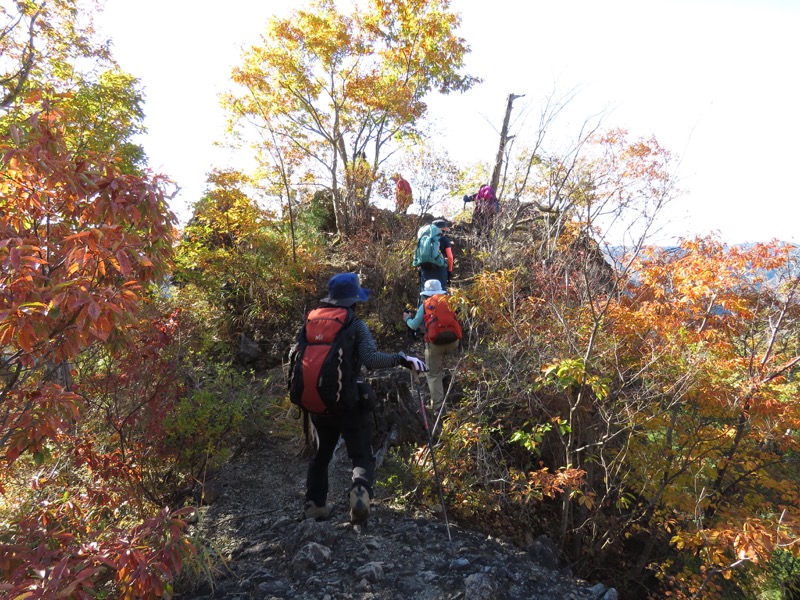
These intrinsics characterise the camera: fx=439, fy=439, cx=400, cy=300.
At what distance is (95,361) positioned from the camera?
4.99 metres

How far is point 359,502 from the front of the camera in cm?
323

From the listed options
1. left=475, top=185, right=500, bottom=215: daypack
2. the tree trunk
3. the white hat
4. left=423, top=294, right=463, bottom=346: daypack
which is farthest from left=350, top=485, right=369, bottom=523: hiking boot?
the tree trunk

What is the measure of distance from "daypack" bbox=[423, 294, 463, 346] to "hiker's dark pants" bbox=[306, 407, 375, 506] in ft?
6.28

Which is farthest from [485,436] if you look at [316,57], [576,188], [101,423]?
[316,57]

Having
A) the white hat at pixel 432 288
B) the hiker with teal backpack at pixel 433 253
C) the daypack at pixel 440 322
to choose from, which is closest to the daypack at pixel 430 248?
the hiker with teal backpack at pixel 433 253

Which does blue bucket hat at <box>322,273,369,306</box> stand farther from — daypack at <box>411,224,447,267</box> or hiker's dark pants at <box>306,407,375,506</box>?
daypack at <box>411,224,447,267</box>

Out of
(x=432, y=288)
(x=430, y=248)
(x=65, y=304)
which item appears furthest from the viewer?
(x=430, y=248)

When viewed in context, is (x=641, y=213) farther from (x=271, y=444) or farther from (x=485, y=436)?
(x=271, y=444)

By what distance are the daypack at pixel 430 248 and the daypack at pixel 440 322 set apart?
1.56 meters

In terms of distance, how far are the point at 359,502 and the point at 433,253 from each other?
13.4ft

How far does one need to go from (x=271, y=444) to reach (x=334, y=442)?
2.47 metres

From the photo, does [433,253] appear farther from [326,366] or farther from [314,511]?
[314,511]

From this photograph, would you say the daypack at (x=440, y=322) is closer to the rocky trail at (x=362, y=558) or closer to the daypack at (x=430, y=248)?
the daypack at (x=430, y=248)

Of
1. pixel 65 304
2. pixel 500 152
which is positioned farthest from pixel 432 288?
pixel 500 152
